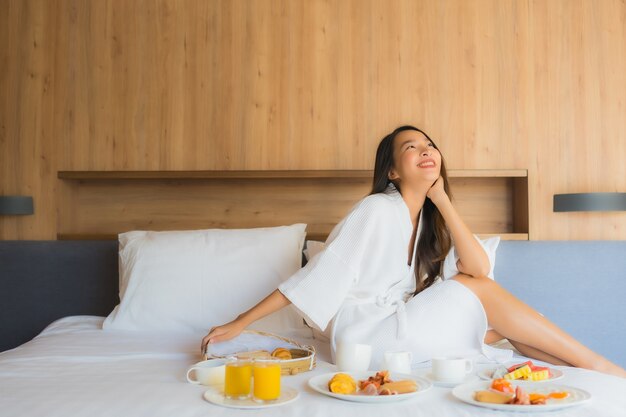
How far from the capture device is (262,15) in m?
3.00

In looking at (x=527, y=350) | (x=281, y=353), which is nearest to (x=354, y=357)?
(x=281, y=353)

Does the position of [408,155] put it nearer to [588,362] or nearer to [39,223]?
[588,362]

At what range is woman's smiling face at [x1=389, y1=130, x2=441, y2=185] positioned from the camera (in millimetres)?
2291

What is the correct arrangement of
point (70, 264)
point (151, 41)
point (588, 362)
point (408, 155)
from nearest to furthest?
point (588, 362), point (408, 155), point (70, 264), point (151, 41)

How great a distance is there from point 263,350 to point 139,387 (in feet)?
1.48

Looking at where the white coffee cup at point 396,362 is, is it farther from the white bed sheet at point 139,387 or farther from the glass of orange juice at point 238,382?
the glass of orange juice at point 238,382

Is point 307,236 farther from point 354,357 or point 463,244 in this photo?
point 354,357

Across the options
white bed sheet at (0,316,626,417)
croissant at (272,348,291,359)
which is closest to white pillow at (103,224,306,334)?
white bed sheet at (0,316,626,417)

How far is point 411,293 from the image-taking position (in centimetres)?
226

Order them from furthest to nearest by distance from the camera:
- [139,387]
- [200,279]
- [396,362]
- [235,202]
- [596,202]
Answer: [235,202] → [596,202] → [200,279] → [396,362] → [139,387]

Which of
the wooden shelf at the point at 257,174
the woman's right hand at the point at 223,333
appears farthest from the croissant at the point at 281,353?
the wooden shelf at the point at 257,174

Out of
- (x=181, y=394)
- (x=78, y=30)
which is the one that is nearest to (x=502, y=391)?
(x=181, y=394)

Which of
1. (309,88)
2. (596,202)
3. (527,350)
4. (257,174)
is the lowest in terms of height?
(527,350)

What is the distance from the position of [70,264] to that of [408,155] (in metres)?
1.55
